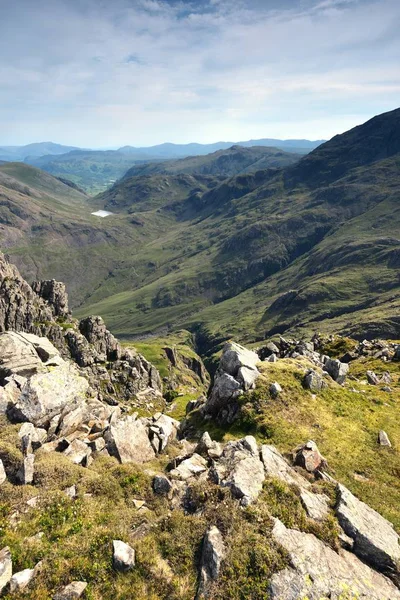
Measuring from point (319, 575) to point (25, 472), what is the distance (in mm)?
18101

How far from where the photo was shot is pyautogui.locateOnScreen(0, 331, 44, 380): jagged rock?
37.1m

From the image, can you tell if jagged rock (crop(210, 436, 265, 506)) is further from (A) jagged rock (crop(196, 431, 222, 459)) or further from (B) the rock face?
(B) the rock face

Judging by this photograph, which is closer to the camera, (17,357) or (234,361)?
(17,357)

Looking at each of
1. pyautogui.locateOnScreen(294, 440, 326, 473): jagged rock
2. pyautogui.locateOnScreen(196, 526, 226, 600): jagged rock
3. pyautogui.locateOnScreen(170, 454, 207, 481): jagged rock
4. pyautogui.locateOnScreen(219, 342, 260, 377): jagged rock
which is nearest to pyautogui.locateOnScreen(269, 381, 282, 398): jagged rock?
pyautogui.locateOnScreen(219, 342, 260, 377): jagged rock

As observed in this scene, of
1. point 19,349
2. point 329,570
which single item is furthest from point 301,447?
point 19,349

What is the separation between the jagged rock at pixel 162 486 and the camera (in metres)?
23.2

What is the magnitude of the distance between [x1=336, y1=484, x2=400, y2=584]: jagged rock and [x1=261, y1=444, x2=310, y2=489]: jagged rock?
2.81 m

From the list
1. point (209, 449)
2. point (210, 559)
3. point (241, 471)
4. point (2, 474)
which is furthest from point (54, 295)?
point (210, 559)

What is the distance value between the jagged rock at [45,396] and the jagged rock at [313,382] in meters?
29.1

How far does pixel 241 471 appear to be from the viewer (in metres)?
24.4

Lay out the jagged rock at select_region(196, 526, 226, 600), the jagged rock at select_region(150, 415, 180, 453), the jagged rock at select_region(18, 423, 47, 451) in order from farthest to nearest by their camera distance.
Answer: the jagged rock at select_region(150, 415, 180, 453) < the jagged rock at select_region(18, 423, 47, 451) < the jagged rock at select_region(196, 526, 226, 600)

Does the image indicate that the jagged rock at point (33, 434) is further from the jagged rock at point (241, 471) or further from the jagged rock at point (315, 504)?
the jagged rock at point (315, 504)

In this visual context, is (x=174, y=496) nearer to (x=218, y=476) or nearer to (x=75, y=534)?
(x=218, y=476)

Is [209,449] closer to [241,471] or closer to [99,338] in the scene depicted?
[241,471]
